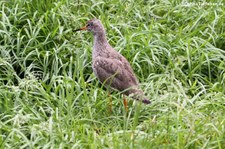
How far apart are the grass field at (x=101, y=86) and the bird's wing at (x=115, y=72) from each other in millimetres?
113

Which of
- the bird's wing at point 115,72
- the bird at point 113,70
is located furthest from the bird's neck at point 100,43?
the bird's wing at point 115,72

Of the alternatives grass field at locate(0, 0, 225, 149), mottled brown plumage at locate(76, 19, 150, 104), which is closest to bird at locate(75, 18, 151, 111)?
mottled brown plumage at locate(76, 19, 150, 104)

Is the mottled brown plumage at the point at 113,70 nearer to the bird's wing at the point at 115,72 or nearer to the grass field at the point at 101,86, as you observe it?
the bird's wing at the point at 115,72

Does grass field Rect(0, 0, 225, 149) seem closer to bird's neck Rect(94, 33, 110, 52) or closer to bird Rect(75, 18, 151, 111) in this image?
bird Rect(75, 18, 151, 111)

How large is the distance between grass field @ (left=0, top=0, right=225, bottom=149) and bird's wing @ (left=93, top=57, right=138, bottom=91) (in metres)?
0.11

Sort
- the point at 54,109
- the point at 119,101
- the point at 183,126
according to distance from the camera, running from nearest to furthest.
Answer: the point at 183,126, the point at 54,109, the point at 119,101

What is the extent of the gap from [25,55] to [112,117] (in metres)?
1.46

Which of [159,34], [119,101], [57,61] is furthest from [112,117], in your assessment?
[159,34]

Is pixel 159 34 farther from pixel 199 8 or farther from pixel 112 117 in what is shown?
pixel 112 117

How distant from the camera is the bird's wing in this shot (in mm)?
6266

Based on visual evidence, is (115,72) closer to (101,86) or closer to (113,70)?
(113,70)

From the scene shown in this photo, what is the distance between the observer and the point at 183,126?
5227 mm

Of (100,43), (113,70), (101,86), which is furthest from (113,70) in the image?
(100,43)

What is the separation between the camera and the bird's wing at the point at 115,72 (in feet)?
20.6
